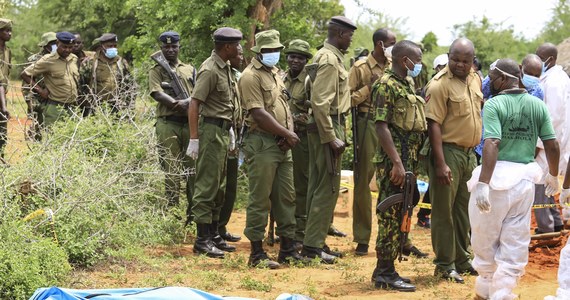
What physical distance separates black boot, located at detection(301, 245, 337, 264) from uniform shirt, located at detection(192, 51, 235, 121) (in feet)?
5.01

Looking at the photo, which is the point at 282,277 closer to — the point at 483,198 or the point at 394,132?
the point at 394,132

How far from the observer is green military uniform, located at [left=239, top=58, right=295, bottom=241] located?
8.38 metres

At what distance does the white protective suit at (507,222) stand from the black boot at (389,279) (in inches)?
33.8

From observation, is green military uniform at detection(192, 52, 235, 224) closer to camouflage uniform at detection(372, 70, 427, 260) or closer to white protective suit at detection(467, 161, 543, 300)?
camouflage uniform at detection(372, 70, 427, 260)

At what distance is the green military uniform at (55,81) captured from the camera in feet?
40.0

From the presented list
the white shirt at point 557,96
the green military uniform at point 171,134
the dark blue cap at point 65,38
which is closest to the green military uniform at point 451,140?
the white shirt at point 557,96

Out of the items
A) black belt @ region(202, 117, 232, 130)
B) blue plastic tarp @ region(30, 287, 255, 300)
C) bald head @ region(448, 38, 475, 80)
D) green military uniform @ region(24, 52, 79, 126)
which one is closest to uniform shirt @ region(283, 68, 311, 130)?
black belt @ region(202, 117, 232, 130)

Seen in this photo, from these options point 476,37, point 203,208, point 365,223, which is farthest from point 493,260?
point 476,37

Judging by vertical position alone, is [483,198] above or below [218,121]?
below

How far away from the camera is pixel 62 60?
12.3 metres

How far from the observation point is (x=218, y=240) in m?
9.66

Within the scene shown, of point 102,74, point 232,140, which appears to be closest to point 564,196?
point 232,140

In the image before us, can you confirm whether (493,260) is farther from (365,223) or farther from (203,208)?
(203,208)

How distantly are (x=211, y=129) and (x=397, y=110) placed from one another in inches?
86.7
